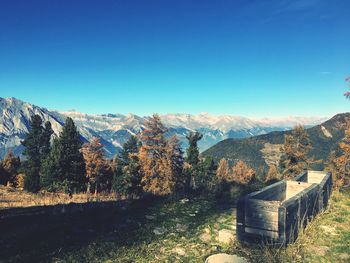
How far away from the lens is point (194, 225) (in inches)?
446

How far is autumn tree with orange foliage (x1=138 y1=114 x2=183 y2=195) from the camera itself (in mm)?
40812

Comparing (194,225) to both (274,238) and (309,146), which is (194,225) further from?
(309,146)

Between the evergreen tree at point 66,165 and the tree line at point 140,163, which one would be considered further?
the tree line at point 140,163

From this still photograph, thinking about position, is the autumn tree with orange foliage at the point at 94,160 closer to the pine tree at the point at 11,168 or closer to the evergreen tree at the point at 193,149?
the evergreen tree at the point at 193,149

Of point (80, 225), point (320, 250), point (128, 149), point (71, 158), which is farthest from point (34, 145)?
point (320, 250)

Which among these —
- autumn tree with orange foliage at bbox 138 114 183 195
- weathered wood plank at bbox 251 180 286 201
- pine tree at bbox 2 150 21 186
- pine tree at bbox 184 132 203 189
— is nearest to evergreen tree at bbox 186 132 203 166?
pine tree at bbox 184 132 203 189

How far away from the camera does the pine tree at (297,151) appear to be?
43625mm

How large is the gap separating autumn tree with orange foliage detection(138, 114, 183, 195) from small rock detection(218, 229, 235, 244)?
1208 inches

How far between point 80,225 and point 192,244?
379 cm

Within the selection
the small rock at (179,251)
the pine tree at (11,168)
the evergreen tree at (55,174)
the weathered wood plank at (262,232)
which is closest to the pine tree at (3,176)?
the pine tree at (11,168)

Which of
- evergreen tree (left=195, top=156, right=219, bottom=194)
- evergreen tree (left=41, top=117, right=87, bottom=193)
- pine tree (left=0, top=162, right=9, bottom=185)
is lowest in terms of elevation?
pine tree (left=0, top=162, right=9, bottom=185)

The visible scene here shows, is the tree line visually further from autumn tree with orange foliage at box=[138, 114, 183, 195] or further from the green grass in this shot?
the green grass

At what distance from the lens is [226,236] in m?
9.73

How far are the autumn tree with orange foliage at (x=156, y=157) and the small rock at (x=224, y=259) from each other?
108 ft
